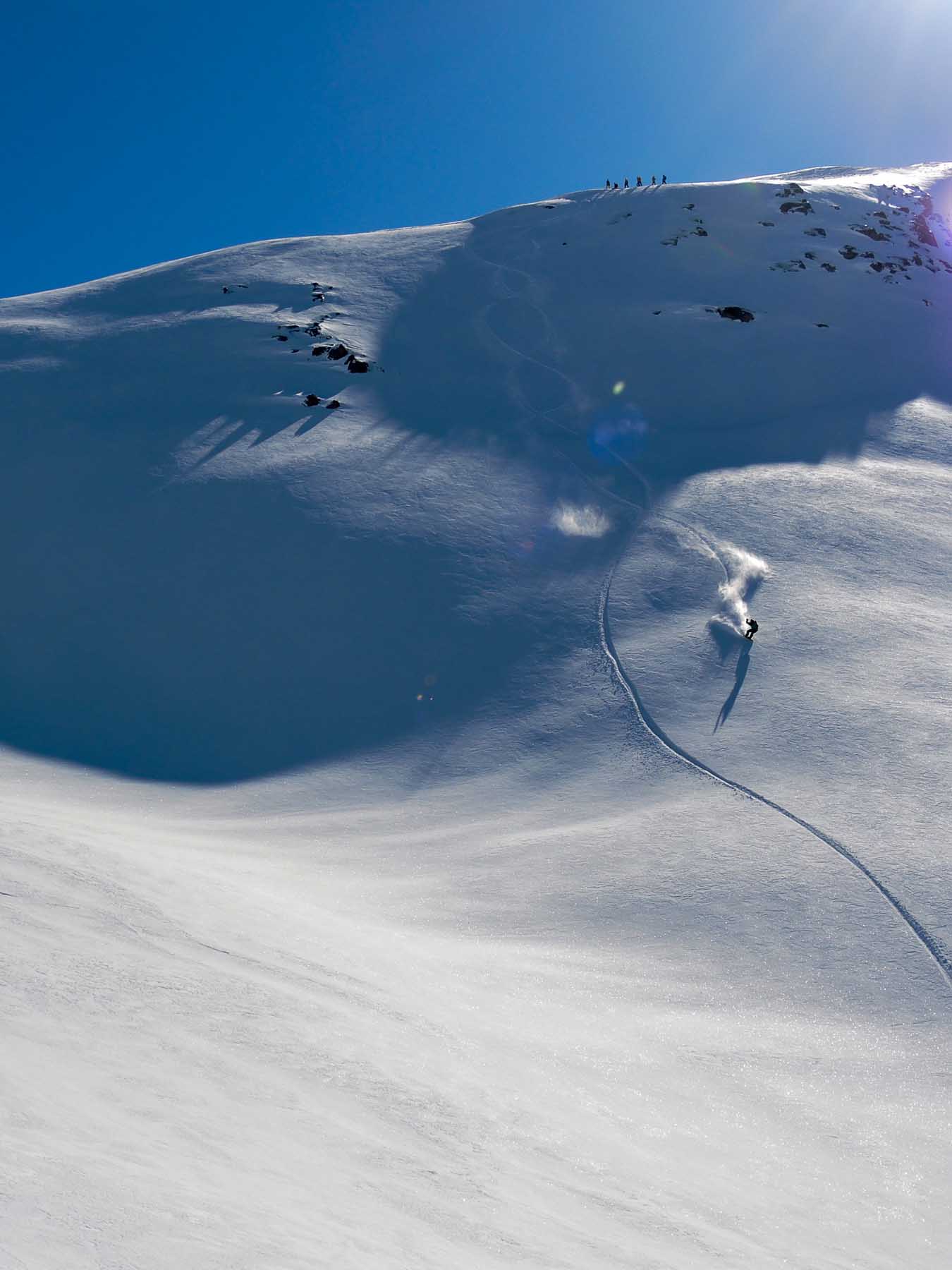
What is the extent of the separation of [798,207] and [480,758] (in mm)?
40424

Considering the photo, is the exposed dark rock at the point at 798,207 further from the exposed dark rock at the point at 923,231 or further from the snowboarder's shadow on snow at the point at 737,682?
the snowboarder's shadow on snow at the point at 737,682

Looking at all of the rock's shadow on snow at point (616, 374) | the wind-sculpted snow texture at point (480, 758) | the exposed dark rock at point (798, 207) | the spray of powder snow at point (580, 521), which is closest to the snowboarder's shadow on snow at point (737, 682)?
the wind-sculpted snow texture at point (480, 758)

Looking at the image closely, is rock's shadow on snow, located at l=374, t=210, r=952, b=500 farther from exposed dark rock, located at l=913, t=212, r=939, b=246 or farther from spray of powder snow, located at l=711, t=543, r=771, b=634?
exposed dark rock, located at l=913, t=212, r=939, b=246

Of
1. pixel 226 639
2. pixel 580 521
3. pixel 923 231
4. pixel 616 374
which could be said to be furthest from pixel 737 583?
pixel 923 231

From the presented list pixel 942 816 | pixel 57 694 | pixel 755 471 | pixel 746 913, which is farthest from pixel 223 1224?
pixel 755 471

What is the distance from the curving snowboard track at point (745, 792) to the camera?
39.0 feet

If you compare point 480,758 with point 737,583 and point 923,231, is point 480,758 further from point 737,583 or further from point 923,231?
point 923,231

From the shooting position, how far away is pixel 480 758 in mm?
18219

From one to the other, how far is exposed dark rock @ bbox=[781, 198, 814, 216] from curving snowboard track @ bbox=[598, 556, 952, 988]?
3189 cm

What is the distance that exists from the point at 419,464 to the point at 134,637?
33.9 feet

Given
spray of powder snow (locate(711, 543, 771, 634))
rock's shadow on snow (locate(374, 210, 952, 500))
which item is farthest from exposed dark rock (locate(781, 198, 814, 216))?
spray of powder snow (locate(711, 543, 771, 634))

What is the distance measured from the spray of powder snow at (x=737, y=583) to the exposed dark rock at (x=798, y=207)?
30.0 metres

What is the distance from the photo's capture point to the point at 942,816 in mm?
14688

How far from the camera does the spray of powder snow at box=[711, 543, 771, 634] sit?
866 inches
